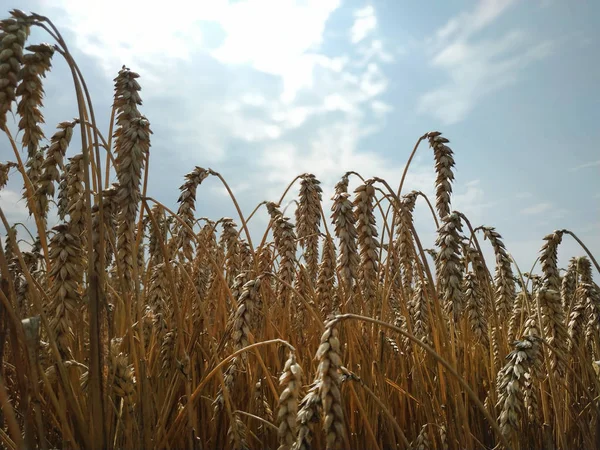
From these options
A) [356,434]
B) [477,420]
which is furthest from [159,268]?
[477,420]

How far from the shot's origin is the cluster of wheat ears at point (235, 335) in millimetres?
1562

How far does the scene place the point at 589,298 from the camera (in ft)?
9.25

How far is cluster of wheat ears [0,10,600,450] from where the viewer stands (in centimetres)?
156

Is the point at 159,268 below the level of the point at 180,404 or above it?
above

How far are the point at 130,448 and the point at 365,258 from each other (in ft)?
4.70

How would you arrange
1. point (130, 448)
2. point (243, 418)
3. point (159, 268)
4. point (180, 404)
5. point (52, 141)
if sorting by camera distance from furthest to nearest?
point (159, 268)
point (180, 404)
point (243, 418)
point (52, 141)
point (130, 448)

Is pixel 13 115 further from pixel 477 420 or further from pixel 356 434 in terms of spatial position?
pixel 477 420

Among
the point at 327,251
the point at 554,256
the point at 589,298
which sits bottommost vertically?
the point at 589,298

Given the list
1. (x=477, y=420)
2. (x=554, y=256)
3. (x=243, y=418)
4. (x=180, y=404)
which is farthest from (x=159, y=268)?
(x=554, y=256)

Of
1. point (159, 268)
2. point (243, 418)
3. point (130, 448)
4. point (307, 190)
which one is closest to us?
point (130, 448)

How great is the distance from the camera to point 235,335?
1.94 metres

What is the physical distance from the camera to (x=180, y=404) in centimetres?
272

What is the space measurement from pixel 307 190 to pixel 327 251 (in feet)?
1.70

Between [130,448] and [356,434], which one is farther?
[356,434]
